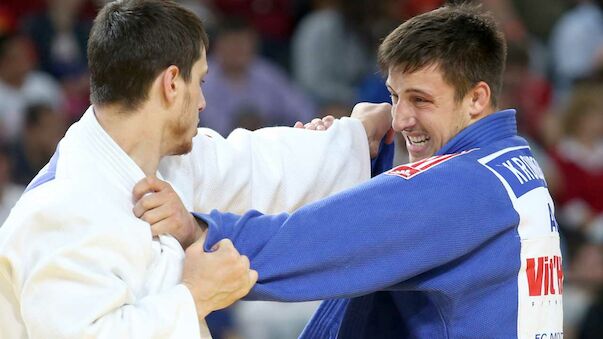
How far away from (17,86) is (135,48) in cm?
456

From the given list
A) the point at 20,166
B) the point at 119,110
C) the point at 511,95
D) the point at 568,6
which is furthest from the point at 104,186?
the point at 568,6

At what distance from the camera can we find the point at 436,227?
3.12 meters

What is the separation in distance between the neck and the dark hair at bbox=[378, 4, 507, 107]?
0.78m

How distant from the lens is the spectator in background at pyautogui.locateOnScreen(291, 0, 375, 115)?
26.6ft

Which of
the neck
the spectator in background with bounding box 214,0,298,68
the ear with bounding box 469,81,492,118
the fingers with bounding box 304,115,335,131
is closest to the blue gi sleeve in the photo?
the neck

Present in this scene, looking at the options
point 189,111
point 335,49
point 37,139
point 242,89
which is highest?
point 189,111

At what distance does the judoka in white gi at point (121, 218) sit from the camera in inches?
112

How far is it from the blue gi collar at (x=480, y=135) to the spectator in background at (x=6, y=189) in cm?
365

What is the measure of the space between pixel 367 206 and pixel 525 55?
5.25 m

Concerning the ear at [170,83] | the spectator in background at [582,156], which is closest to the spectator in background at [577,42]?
the spectator in background at [582,156]

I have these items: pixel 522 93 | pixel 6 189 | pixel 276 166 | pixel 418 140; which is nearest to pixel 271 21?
pixel 522 93

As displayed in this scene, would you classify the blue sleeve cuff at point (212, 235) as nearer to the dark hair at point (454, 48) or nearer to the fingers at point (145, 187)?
the fingers at point (145, 187)

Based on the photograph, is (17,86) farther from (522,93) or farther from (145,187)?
(145,187)

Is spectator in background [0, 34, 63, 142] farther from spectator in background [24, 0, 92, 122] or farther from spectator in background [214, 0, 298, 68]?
spectator in background [214, 0, 298, 68]
